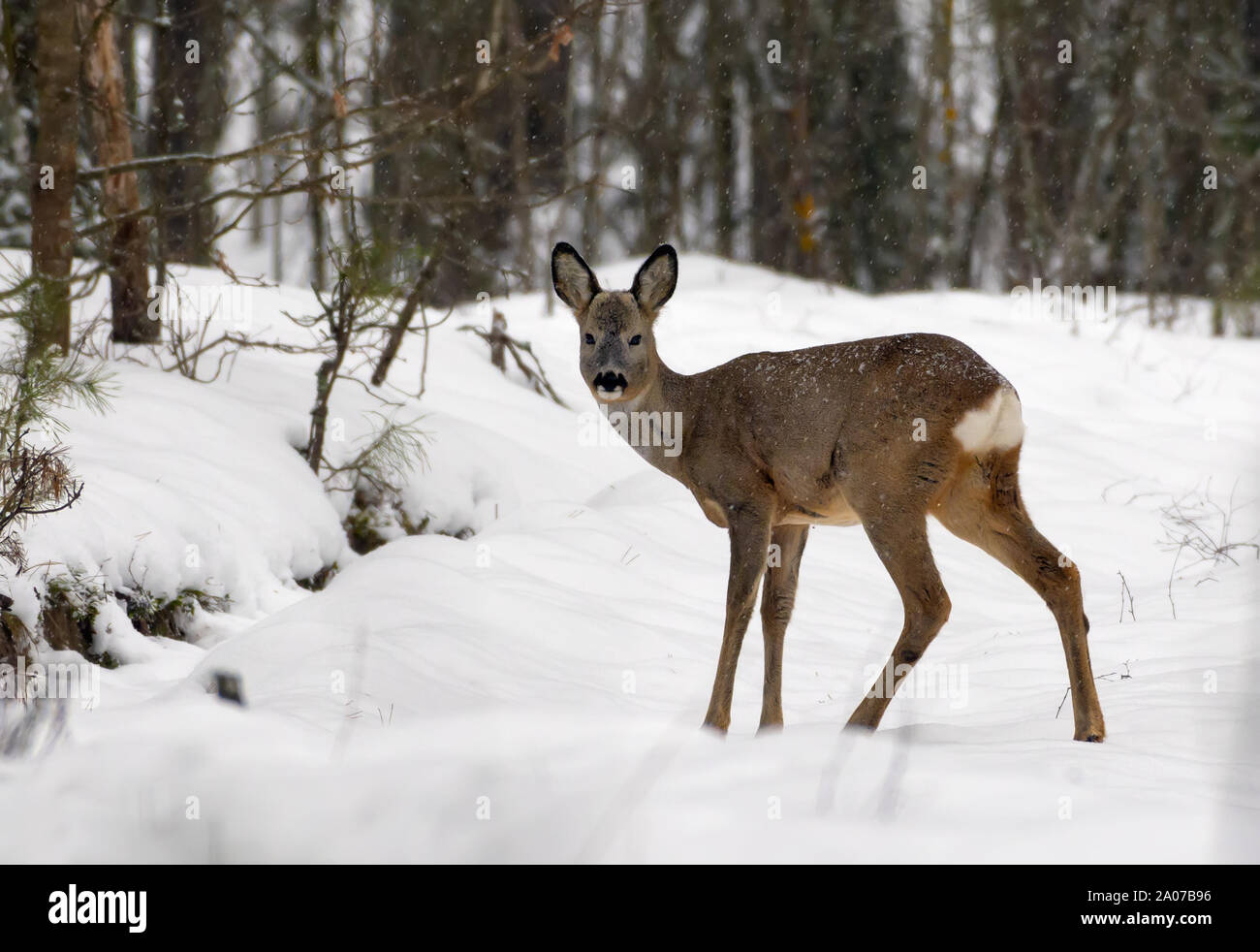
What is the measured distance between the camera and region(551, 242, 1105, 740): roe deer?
4.46 meters

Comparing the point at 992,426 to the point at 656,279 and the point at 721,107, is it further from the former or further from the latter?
the point at 721,107

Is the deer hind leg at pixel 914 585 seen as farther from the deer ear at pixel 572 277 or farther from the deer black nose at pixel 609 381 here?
the deer ear at pixel 572 277

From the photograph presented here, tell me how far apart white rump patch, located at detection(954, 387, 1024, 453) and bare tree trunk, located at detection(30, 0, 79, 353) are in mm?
5327

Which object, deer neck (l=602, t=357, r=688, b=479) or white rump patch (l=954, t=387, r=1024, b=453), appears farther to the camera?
deer neck (l=602, t=357, r=688, b=479)

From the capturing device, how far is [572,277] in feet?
18.6

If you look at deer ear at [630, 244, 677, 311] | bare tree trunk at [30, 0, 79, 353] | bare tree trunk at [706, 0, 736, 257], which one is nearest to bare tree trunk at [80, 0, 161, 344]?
bare tree trunk at [30, 0, 79, 353]

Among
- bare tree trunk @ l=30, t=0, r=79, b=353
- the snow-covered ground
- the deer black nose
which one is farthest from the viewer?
bare tree trunk @ l=30, t=0, r=79, b=353

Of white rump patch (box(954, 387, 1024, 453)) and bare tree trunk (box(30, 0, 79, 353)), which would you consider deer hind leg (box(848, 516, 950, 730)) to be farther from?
bare tree trunk (box(30, 0, 79, 353))

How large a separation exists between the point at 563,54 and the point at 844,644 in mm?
19518

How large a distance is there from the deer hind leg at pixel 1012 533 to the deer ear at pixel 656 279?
1638 millimetres

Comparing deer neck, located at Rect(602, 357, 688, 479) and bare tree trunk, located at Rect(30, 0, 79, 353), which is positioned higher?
bare tree trunk, located at Rect(30, 0, 79, 353)

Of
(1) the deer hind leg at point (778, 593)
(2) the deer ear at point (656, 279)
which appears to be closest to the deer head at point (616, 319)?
(2) the deer ear at point (656, 279)

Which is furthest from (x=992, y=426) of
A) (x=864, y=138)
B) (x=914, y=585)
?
(x=864, y=138)
